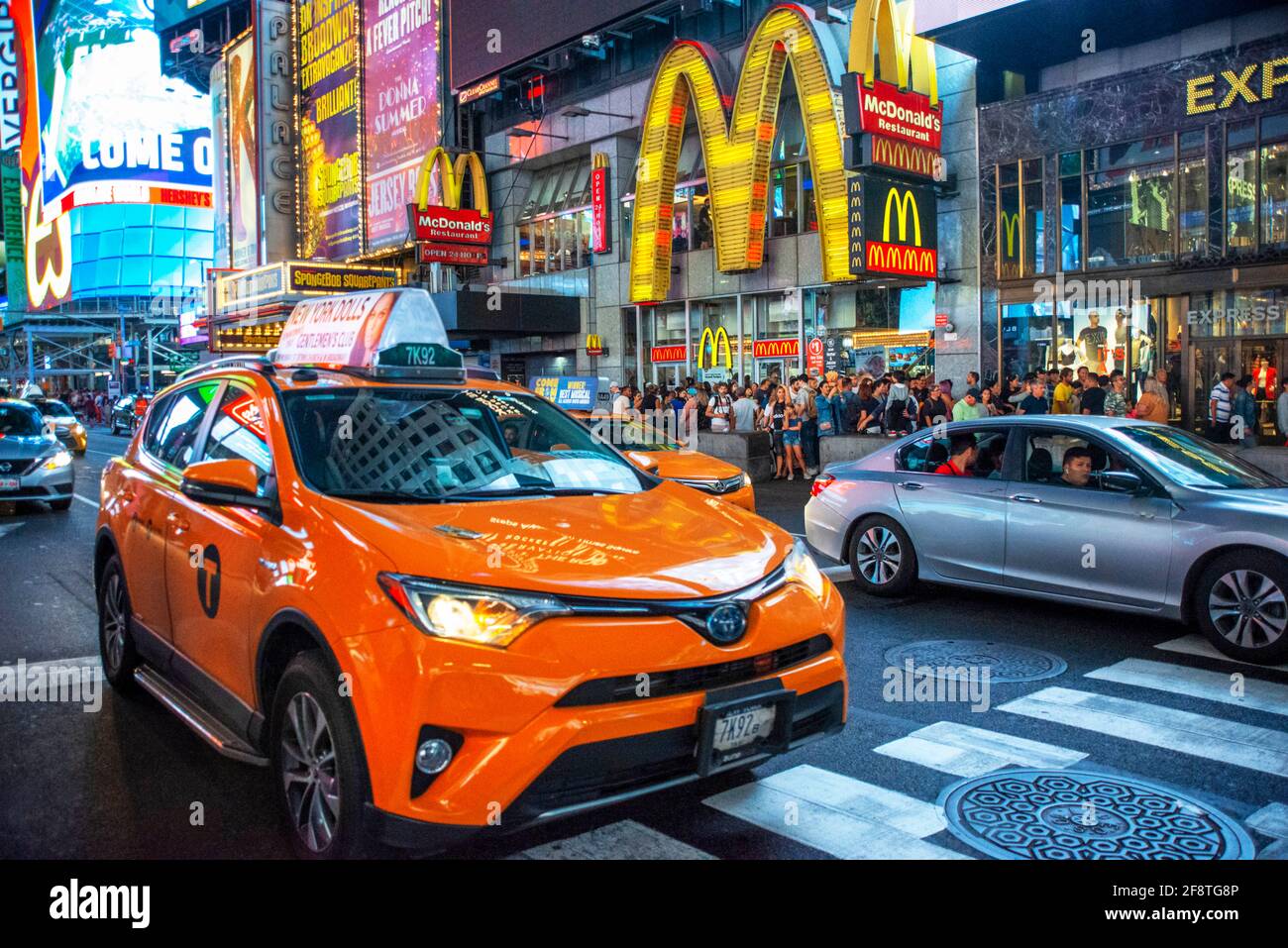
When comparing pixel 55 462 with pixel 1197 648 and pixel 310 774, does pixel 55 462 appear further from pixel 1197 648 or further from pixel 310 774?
pixel 1197 648

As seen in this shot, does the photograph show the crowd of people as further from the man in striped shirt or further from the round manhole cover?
the round manhole cover

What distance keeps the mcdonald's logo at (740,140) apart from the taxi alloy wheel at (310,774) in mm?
19584

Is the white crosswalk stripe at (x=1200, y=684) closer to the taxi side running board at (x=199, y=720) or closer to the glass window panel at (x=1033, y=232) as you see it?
the taxi side running board at (x=199, y=720)

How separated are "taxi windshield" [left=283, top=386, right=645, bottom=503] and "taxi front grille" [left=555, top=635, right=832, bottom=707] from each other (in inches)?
43.6

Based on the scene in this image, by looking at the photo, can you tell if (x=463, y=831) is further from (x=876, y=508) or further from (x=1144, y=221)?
(x=1144, y=221)

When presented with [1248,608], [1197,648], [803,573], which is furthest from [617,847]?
[1197,648]

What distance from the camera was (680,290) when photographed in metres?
29.2

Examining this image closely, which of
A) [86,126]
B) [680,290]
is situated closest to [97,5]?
[86,126]

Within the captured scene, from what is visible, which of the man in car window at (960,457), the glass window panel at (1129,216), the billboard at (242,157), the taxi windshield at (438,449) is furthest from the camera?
the billboard at (242,157)

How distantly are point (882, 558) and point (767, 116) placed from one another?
17.7m

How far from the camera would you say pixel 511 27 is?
32344 millimetres

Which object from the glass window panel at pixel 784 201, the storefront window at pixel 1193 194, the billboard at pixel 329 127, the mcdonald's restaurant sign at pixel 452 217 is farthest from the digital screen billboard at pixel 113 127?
the storefront window at pixel 1193 194

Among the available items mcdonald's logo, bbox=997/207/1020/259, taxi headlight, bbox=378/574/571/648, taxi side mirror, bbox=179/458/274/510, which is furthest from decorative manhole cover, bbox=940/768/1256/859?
mcdonald's logo, bbox=997/207/1020/259

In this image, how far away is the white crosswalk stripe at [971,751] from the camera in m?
4.70
